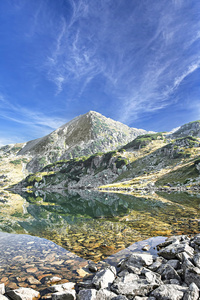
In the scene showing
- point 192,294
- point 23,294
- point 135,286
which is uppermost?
point 192,294

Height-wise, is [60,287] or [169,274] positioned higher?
[169,274]

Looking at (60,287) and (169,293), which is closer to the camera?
(169,293)

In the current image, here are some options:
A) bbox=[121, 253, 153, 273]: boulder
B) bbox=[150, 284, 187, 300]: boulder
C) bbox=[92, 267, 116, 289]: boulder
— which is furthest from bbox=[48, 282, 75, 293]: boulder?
bbox=[150, 284, 187, 300]: boulder

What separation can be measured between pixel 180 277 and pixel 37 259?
Answer: 10.9m

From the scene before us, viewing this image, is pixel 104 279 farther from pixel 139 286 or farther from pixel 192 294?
pixel 192 294

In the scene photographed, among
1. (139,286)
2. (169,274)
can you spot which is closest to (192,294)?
(139,286)

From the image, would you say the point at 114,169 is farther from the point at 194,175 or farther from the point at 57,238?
the point at 57,238

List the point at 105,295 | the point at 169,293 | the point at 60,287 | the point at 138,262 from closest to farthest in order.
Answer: the point at 169,293
the point at 105,295
the point at 60,287
the point at 138,262

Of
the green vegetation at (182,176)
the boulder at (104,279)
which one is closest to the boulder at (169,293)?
the boulder at (104,279)

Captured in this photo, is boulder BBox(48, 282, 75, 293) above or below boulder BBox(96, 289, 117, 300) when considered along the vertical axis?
below

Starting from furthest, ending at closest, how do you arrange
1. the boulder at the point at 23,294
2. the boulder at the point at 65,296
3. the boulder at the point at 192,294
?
the boulder at the point at 23,294
the boulder at the point at 65,296
the boulder at the point at 192,294

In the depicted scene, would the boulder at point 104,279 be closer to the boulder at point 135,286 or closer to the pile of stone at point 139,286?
the pile of stone at point 139,286

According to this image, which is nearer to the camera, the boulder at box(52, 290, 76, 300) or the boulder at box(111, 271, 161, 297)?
the boulder at box(111, 271, 161, 297)

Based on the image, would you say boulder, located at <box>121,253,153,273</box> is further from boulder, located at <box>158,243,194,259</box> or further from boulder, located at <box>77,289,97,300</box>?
boulder, located at <box>77,289,97,300</box>
